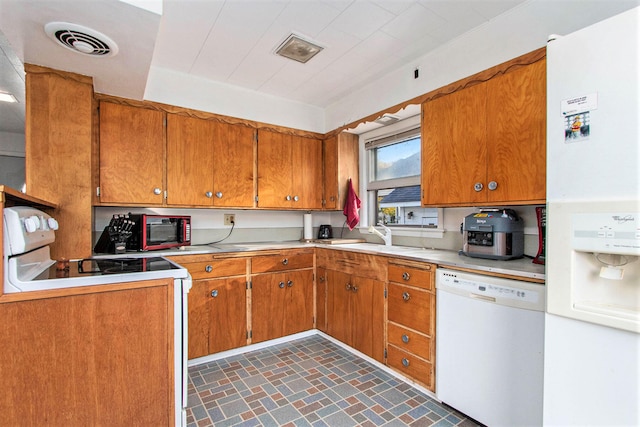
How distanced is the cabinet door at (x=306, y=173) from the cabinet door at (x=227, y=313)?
1.07m

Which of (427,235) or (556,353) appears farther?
(427,235)

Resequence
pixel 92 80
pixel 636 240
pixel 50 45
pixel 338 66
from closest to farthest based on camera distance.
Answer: pixel 636 240
pixel 50 45
pixel 92 80
pixel 338 66

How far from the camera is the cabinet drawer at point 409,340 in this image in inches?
79.5

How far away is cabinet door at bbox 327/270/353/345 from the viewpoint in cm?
271

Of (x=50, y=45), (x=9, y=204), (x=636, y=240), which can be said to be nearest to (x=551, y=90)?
(x=636, y=240)

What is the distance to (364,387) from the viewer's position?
7.09 ft

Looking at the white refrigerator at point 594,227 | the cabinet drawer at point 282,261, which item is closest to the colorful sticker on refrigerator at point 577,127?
the white refrigerator at point 594,227

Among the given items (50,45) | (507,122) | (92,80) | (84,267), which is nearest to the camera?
(84,267)

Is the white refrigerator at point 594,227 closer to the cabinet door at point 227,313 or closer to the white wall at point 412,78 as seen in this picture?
the white wall at point 412,78

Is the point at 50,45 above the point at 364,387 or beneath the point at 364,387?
above

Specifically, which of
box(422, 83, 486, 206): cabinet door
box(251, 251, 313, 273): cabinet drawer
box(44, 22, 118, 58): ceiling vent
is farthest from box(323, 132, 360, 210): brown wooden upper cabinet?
box(44, 22, 118, 58): ceiling vent

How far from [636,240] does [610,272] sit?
6.1 inches

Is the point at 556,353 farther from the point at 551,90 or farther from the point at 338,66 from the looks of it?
the point at 338,66

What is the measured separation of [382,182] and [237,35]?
1.86 metres
